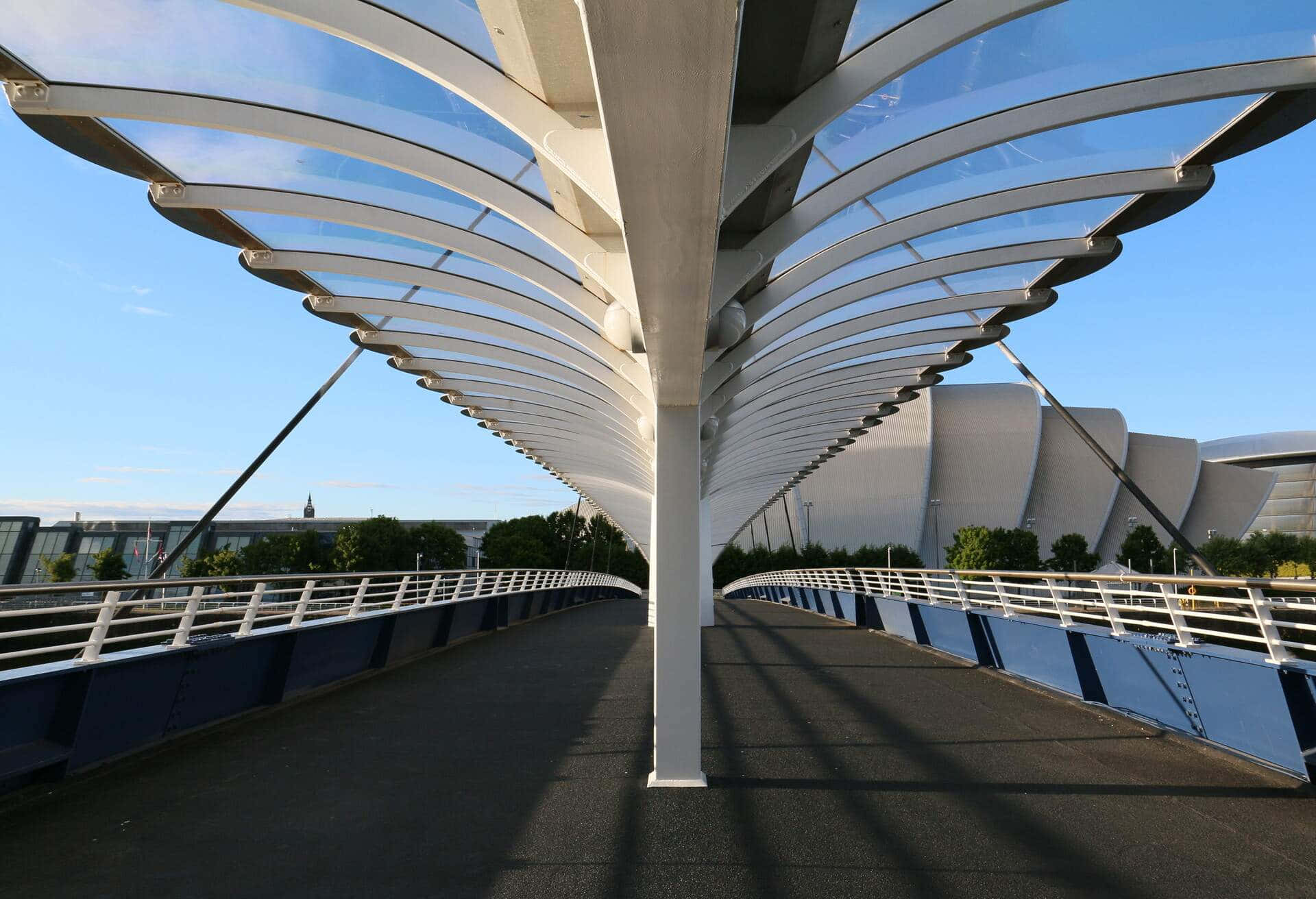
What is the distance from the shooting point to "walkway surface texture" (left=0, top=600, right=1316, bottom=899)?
4.57 metres

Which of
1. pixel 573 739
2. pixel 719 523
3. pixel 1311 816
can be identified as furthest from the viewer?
pixel 719 523

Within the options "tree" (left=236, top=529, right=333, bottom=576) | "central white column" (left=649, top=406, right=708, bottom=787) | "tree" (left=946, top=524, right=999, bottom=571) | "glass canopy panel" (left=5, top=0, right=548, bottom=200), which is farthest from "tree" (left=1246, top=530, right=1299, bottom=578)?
"glass canopy panel" (left=5, top=0, right=548, bottom=200)

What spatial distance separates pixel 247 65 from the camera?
6645 millimetres

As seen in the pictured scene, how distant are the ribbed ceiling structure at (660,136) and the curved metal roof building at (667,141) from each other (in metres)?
0.02

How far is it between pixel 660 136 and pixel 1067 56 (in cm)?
472

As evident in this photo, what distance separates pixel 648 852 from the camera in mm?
5059

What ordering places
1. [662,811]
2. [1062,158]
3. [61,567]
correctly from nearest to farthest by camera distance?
[662,811]
[1062,158]
[61,567]

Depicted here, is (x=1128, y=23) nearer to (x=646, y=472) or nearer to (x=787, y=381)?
(x=787, y=381)

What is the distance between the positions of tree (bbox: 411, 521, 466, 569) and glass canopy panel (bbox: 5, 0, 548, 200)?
3610 inches

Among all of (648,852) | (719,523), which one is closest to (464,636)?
(648,852)

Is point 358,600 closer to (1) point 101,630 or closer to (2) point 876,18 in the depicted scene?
(1) point 101,630

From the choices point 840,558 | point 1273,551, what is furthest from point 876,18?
point 1273,551

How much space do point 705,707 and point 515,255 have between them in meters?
5.31

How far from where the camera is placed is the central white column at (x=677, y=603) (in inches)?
266
